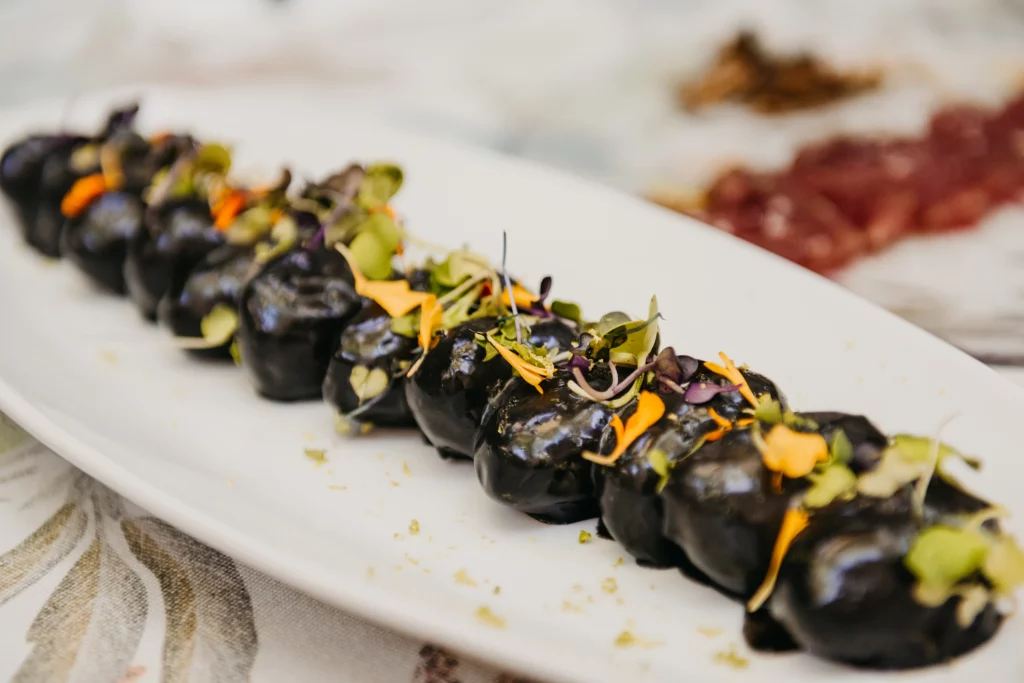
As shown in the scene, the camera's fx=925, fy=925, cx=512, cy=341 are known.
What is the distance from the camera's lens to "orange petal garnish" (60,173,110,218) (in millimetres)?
2051

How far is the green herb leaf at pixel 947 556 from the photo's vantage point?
95cm

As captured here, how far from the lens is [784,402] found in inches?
50.4

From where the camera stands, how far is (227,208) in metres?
1.87

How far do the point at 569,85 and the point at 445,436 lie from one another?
2.53 meters

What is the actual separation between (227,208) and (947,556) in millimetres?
1459

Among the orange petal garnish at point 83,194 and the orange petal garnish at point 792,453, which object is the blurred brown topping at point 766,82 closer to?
the orange petal garnish at point 83,194

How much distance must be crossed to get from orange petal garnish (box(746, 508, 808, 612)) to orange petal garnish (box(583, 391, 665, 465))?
0.21 m

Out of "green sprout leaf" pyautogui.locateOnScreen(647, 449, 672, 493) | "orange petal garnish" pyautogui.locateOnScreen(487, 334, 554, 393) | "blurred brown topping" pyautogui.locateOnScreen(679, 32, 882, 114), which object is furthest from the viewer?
"blurred brown topping" pyautogui.locateOnScreen(679, 32, 882, 114)

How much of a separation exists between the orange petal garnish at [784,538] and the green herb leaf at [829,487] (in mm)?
19

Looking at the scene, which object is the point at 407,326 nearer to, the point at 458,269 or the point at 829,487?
the point at 458,269

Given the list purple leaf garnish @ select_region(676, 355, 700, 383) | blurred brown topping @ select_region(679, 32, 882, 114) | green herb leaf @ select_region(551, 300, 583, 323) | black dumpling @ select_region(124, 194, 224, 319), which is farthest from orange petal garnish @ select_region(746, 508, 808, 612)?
blurred brown topping @ select_region(679, 32, 882, 114)

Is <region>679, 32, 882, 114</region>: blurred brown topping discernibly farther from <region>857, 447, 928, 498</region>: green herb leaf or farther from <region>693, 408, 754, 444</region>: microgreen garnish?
<region>857, 447, 928, 498</region>: green herb leaf

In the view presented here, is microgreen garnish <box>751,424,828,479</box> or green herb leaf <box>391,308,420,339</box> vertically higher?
microgreen garnish <box>751,424,828,479</box>

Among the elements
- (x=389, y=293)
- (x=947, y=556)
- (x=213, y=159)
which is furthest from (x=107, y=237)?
(x=947, y=556)
